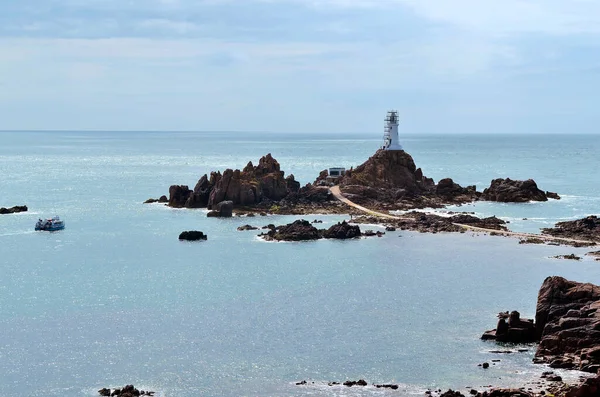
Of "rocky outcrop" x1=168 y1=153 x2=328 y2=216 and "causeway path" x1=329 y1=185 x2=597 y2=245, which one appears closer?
"causeway path" x1=329 y1=185 x2=597 y2=245

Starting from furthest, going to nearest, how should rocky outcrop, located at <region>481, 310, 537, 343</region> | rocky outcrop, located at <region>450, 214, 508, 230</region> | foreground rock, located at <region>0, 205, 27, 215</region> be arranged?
foreground rock, located at <region>0, 205, 27, 215</region> → rocky outcrop, located at <region>450, 214, 508, 230</region> → rocky outcrop, located at <region>481, 310, 537, 343</region>

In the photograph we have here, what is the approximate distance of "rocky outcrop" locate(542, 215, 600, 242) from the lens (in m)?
104

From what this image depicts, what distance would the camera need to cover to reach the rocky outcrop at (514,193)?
145m

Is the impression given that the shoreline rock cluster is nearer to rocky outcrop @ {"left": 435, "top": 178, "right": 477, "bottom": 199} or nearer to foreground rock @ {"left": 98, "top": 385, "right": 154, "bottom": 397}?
rocky outcrop @ {"left": 435, "top": 178, "right": 477, "bottom": 199}

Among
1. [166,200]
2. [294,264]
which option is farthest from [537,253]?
[166,200]

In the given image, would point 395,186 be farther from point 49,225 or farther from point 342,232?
point 49,225

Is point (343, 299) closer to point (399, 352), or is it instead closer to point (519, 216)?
point (399, 352)

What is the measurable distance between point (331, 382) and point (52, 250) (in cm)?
5860

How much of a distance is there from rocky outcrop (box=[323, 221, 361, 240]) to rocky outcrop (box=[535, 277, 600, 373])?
50.2 m

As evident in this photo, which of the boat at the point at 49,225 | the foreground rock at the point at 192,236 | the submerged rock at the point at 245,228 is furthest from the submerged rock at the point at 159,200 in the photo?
the foreground rock at the point at 192,236

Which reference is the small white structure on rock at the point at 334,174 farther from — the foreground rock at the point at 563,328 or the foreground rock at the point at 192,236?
the foreground rock at the point at 563,328

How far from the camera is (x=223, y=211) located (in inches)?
5010

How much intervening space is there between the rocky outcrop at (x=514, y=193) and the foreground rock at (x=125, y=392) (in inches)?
4238

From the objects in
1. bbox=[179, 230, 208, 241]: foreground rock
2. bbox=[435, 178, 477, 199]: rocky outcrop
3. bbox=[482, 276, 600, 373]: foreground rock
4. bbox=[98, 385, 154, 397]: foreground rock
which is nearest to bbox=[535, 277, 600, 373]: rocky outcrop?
bbox=[482, 276, 600, 373]: foreground rock
